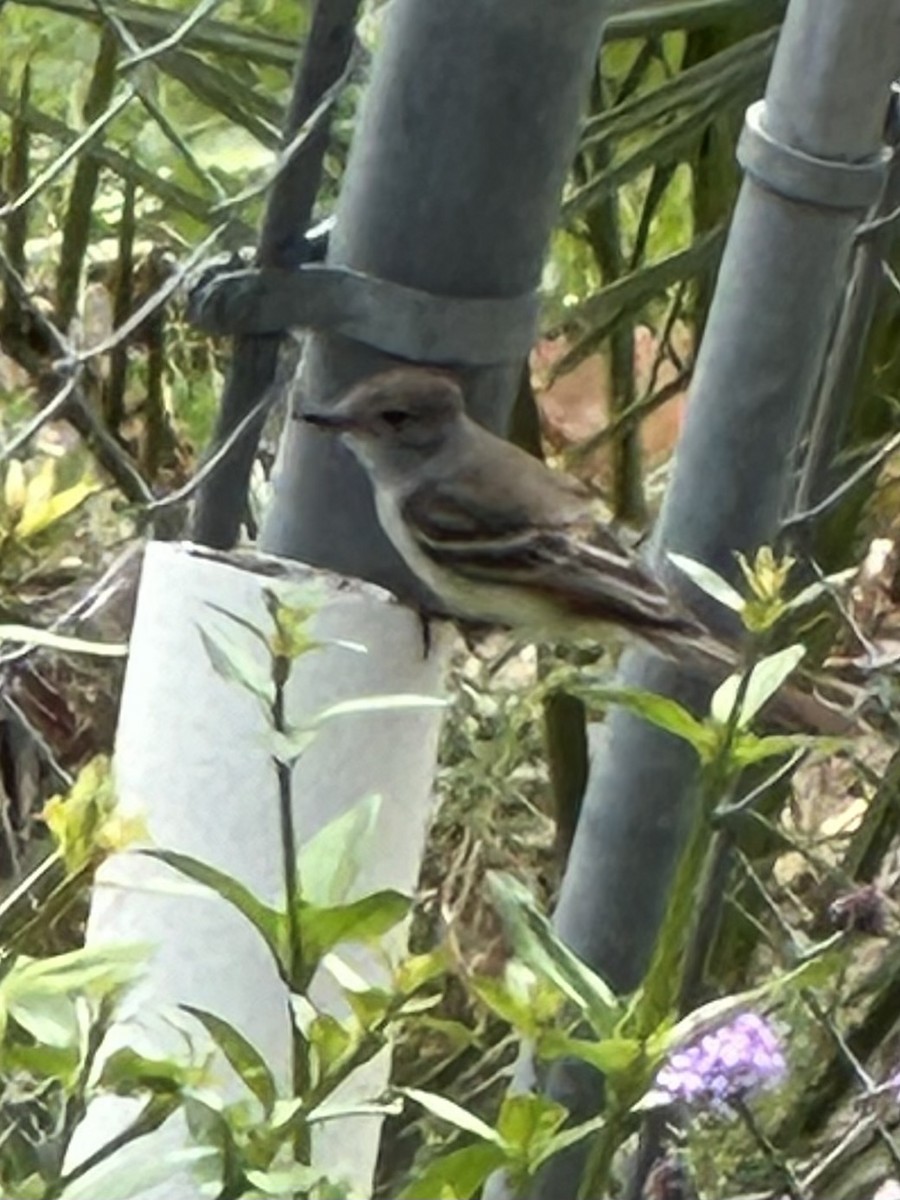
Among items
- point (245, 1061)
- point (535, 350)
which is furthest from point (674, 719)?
point (535, 350)

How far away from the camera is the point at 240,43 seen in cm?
135

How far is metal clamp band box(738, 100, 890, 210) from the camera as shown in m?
0.89

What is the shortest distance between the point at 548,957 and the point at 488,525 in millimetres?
415

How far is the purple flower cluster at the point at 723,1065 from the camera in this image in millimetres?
903

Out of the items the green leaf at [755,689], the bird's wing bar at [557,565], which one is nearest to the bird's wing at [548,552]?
the bird's wing bar at [557,565]

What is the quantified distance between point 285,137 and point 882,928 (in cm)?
30

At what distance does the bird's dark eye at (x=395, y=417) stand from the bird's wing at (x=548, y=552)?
10 cm

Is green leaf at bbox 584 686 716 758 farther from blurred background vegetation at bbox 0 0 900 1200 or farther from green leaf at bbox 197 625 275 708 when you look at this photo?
blurred background vegetation at bbox 0 0 900 1200

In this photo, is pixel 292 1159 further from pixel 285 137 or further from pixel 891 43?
pixel 891 43

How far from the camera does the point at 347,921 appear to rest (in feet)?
1.77

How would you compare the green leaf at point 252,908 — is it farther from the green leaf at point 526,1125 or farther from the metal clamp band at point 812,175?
the metal clamp band at point 812,175

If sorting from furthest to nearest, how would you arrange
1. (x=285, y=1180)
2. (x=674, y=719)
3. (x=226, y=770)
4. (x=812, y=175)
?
(x=812, y=175) → (x=226, y=770) → (x=674, y=719) → (x=285, y=1180)

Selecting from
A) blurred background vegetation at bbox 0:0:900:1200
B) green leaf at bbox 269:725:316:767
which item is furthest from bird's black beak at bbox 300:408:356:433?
blurred background vegetation at bbox 0:0:900:1200

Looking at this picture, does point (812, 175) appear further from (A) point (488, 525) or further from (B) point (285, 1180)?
(B) point (285, 1180)
